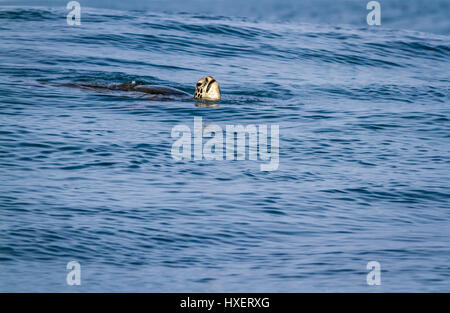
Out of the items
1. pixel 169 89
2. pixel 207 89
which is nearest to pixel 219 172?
→ pixel 207 89

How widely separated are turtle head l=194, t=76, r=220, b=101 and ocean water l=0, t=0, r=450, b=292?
28 centimetres

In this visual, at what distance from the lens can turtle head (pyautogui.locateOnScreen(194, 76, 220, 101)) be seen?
1911 cm

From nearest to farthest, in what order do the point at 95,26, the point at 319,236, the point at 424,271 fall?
the point at 424,271 → the point at 319,236 → the point at 95,26

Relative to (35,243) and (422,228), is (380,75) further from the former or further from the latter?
(35,243)

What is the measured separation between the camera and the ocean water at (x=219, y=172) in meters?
10.4

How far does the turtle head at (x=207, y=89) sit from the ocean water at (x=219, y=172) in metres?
0.28

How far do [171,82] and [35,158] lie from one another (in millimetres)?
7952

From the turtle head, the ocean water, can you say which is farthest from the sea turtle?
the ocean water

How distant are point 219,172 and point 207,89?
5.24 metres

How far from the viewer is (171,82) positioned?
2189 centimetres

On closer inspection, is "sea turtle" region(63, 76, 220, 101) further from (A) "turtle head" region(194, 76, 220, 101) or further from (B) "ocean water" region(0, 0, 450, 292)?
(B) "ocean water" region(0, 0, 450, 292)

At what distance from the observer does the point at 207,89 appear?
1917 centimetres

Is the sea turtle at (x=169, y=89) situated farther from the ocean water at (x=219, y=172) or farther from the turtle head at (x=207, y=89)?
the ocean water at (x=219, y=172)

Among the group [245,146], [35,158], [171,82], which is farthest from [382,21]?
[35,158]
